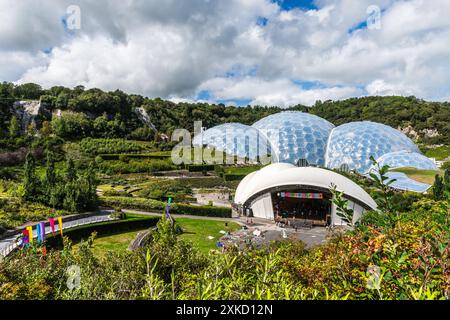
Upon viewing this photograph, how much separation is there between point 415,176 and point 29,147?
47.1 m

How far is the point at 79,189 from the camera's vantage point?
19.5 m

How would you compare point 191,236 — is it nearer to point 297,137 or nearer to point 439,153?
point 297,137

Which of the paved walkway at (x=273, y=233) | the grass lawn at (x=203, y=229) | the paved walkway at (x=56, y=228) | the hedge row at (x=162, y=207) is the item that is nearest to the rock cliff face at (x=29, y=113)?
the hedge row at (x=162, y=207)

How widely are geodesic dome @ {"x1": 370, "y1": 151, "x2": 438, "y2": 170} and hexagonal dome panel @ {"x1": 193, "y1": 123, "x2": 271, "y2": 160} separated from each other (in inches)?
614

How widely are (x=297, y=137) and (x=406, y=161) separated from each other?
14.6 m

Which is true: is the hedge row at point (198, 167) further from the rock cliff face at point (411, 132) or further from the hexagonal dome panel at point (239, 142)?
the rock cliff face at point (411, 132)

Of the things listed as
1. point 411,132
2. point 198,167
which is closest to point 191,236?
point 198,167

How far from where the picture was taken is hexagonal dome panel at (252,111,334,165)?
40125 mm

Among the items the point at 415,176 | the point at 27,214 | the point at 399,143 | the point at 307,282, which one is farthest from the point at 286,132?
the point at 307,282

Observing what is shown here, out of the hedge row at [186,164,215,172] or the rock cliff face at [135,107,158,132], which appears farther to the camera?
the rock cliff face at [135,107,158,132]

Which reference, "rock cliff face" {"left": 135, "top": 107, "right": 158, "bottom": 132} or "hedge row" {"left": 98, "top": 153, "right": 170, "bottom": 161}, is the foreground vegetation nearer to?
"hedge row" {"left": 98, "top": 153, "right": 170, "bottom": 161}

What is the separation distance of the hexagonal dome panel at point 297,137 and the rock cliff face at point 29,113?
144 feet

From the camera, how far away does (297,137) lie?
137ft

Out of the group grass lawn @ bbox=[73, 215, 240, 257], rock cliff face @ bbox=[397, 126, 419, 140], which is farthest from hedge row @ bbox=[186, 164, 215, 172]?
rock cliff face @ bbox=[397, 126, 419, 140]
